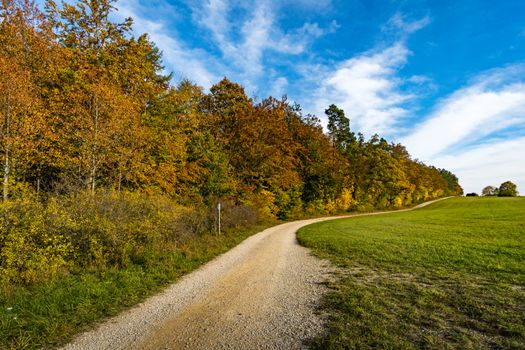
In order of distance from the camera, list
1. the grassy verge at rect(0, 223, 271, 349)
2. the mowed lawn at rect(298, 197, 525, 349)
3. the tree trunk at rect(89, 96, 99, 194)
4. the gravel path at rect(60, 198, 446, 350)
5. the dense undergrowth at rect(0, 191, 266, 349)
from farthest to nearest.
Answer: the tree trunk at rect(89, 96, 99, 194) < the dense undergrowth at rect(0, 191, 266, 349) < the grassy verge at rect(0, 223, 271, 349) < the gravel path at rect(60, 198, 446, 350) < the mowed lawn at rect(298, 197, 525, 349)

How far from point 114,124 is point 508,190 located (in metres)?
121

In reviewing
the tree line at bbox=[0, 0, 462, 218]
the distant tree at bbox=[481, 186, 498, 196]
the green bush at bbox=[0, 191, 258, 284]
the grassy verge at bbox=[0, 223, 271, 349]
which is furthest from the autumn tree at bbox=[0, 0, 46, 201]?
the distant tree at bbox=[481, 186, 498, 196]

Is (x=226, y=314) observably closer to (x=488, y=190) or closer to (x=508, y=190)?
(x=508, y=190)

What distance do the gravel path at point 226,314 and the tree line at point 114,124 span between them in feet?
21.3

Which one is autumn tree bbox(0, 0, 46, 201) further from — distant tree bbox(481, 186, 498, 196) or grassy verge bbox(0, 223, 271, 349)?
distant tree bbox(481, 186, 498, 196)

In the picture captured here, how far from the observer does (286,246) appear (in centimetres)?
1370

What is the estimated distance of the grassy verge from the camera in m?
4.72

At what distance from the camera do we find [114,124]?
47.0ft

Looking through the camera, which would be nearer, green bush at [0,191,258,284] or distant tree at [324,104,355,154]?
green bush at [0,191,258,284]

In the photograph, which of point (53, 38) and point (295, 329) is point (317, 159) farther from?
point (295, 329)

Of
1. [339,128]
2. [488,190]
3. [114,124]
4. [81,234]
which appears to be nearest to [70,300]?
[81,234]

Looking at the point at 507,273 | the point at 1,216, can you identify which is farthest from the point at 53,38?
the point at 507,273

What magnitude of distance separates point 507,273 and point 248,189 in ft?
72.1

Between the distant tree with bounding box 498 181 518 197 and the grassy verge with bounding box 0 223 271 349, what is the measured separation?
11656cm
